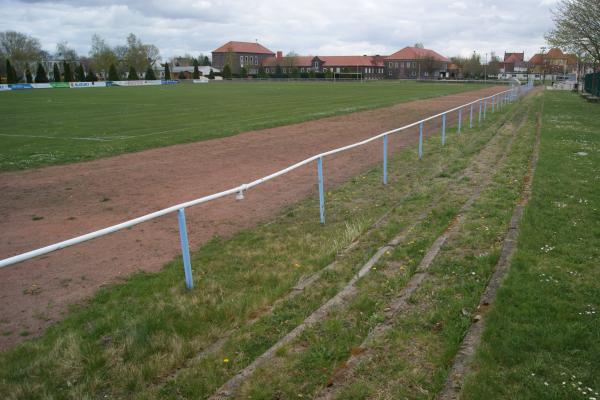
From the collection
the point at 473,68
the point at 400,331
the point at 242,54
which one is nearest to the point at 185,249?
the point at 400,331

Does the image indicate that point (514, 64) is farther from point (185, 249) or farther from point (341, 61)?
point (185, 249)

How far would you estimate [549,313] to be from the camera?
4.66 metres

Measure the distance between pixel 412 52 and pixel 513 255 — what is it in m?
146

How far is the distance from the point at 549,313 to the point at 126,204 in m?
7.80

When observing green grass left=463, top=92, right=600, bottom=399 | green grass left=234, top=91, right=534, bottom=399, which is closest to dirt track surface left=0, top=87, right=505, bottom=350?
green grass left=234, top=91, right=534, bottom=399

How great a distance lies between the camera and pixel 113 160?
14.8 metres

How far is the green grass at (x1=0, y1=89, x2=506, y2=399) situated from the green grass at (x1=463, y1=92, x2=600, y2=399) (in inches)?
47.4

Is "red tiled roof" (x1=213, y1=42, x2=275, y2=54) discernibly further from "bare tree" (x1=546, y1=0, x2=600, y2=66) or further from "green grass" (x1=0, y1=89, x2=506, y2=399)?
"green grass" (x1=0, y1=89, x2=506, y2=399)

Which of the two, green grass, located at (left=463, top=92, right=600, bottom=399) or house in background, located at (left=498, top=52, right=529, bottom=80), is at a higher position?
house in background, located at (left=498, top=52, right=529, bottom=80)

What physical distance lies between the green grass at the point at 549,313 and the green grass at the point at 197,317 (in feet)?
3.95

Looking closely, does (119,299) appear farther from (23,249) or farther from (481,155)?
(481,155)

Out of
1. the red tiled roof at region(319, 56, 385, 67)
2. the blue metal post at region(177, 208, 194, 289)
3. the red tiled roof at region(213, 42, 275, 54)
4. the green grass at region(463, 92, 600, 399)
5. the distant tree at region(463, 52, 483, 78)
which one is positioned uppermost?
the red tiled roof at region(213, 42, 275, 54)

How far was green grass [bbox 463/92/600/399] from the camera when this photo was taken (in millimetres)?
3627

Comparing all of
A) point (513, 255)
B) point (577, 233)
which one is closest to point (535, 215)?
point (577, 233)
